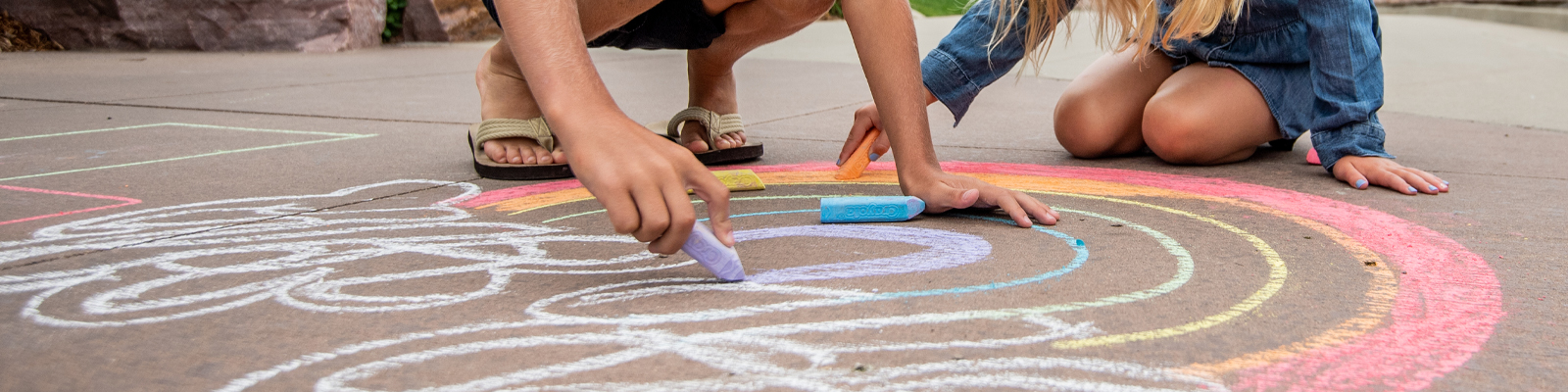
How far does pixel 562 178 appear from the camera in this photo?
6.66ft

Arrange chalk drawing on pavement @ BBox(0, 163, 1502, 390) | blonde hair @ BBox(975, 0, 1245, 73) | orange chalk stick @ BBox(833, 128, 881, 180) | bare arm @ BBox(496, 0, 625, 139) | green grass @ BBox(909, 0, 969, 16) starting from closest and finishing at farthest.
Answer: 1. chalk drawing on pavement @ BBox(0, 163, 1502, 390)
2. bare arm @ BBox(496, 0, 625, 139)
3. blonde hair @ BBox(975, 0, 1245, 73)
4. orange chalk stick @ BBox(833, 128, 881, 180)
5. green grass @ BBox(909, 0, 969, 16)

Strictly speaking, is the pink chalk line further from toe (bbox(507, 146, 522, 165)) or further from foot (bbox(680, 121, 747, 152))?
foot (bbox(680, 121, 747, 152))

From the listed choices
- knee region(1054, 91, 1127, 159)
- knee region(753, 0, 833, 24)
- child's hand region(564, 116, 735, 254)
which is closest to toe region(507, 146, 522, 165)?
knee region(753, 0, 833, 24)

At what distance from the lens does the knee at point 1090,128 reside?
2.29 m

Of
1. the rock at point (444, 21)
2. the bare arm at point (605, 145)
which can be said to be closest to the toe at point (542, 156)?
the bare arm at point (605, 145)

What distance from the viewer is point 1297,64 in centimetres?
222

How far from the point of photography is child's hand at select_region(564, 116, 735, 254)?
104 centimetres

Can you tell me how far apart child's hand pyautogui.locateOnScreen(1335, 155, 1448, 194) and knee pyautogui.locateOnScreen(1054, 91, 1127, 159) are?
0.45 metres

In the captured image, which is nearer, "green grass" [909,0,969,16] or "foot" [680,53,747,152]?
"foot" [680,53,747,152]

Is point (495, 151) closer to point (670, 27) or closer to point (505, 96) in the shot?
point (505, 96)

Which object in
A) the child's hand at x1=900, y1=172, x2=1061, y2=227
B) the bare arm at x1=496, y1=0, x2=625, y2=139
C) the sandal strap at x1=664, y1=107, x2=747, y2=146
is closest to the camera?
the bare arm at x1=496, y1=0, x2=625, y2=139

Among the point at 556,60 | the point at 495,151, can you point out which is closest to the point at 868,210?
the point at 556,60

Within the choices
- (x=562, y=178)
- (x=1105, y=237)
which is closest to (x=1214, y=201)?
(x=1105, y=237)

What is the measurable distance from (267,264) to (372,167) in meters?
0.80
